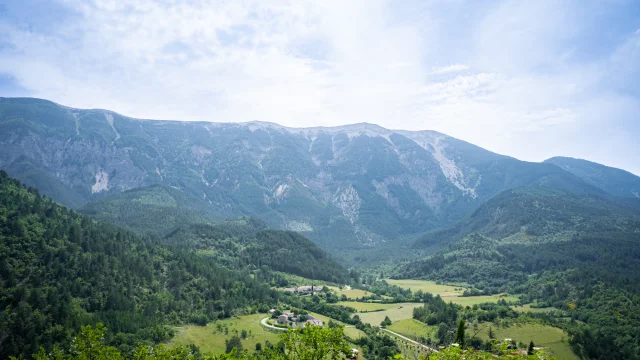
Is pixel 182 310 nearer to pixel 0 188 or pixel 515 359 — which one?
pixel 0 188

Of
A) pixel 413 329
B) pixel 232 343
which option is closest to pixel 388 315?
pixel 413 329

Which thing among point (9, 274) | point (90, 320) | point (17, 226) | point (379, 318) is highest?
point (17, 226)

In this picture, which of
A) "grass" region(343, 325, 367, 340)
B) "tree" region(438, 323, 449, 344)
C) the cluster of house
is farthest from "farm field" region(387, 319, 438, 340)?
the cluster of house

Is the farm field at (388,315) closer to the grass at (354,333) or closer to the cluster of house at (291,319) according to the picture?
the grass at (354,333)

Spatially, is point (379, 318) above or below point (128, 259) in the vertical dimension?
below

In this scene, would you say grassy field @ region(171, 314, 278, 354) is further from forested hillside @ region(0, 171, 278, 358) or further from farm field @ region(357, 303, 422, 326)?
farm field @ region(357, 303, 422, 326)

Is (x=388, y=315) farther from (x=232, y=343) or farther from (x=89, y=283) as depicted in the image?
(x=89, y=283)

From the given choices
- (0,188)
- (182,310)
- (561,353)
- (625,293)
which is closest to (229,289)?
(182,310)
